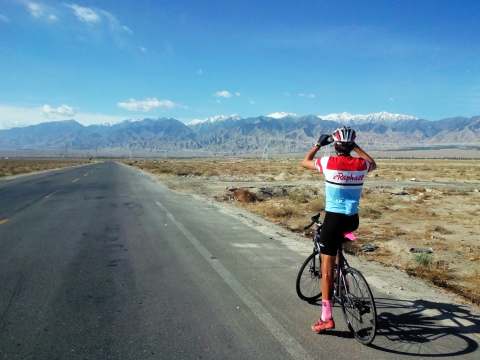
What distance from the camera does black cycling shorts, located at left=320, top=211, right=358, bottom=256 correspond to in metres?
4.92

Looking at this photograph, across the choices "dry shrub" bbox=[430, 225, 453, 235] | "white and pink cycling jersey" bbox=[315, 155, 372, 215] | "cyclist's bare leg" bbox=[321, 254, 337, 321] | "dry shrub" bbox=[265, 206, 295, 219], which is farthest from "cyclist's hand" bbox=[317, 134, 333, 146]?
"dry shrub" bbox=[265, 206, 295, 219]

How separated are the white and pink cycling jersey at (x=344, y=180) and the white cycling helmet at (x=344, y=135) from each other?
0.59ft

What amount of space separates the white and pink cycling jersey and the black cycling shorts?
7 centimetres

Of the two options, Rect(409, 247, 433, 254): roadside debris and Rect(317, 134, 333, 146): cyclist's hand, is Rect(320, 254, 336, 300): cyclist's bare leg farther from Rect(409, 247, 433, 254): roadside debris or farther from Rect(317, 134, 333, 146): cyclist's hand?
Rect(409, 247, 433, 254): roadside debris

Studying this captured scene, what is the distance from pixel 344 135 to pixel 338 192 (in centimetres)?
61

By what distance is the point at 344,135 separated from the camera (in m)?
4.88

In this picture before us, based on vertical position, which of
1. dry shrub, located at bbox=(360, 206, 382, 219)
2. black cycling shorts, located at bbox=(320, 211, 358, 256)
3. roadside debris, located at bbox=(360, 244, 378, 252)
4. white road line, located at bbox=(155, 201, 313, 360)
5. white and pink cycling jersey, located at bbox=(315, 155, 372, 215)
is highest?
white and pink cycling jersey, located at bbox=(315, 155, 372, 215)

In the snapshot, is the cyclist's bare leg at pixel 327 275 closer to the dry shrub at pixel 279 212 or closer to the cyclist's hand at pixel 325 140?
the cyclist's hand at pixel 325 140

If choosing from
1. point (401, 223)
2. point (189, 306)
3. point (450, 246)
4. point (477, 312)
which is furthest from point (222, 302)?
point (401, 223)

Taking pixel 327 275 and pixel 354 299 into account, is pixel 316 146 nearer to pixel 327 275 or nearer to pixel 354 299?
pixel 327 275

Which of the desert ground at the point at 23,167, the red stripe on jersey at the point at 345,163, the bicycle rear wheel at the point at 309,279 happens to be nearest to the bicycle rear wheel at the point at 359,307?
the bicycle rear wheel at the point at 309,279

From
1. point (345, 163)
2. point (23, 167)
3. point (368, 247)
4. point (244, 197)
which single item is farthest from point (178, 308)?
point (23, 167)

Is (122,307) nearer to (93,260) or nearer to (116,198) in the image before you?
(93,260)

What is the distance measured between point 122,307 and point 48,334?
3.41ft
